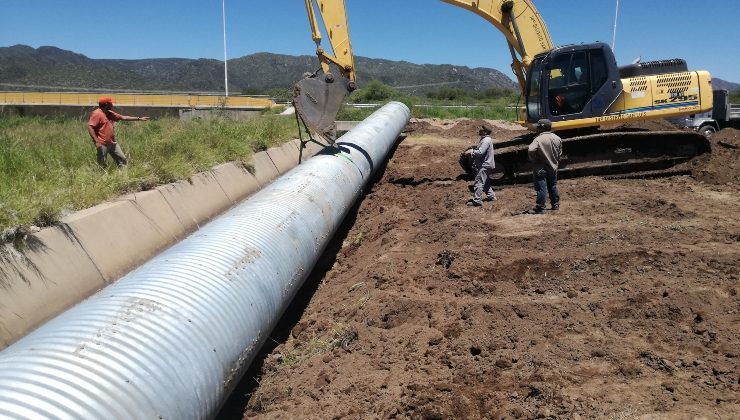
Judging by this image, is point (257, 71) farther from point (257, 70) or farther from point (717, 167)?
point (717, 167)

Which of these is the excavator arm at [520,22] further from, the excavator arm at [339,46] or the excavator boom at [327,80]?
the excavator boom at [327,80]

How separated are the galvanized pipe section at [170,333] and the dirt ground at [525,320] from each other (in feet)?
2.18

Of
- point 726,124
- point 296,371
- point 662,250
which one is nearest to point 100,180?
point 296,371

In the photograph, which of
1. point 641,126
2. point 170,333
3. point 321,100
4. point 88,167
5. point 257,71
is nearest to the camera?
point 170,333

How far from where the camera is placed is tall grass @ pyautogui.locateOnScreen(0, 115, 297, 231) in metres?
5.14

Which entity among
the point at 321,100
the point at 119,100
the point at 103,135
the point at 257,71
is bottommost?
the point at 103,135

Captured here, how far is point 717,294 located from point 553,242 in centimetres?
208

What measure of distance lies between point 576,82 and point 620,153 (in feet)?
5.16

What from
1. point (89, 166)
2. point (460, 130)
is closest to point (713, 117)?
point (460, 130)

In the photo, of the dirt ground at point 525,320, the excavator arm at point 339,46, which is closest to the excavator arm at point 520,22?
the excavator arm at point 339,46

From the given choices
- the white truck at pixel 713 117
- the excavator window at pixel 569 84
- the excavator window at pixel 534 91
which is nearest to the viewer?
the excavator window at pixel 569 84

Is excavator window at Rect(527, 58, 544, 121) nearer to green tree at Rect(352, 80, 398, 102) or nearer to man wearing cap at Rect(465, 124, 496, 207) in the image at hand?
man wearing cap at Rect(465, 124, 496, 207)

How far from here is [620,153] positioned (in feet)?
32.6

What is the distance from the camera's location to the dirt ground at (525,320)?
336 cm
